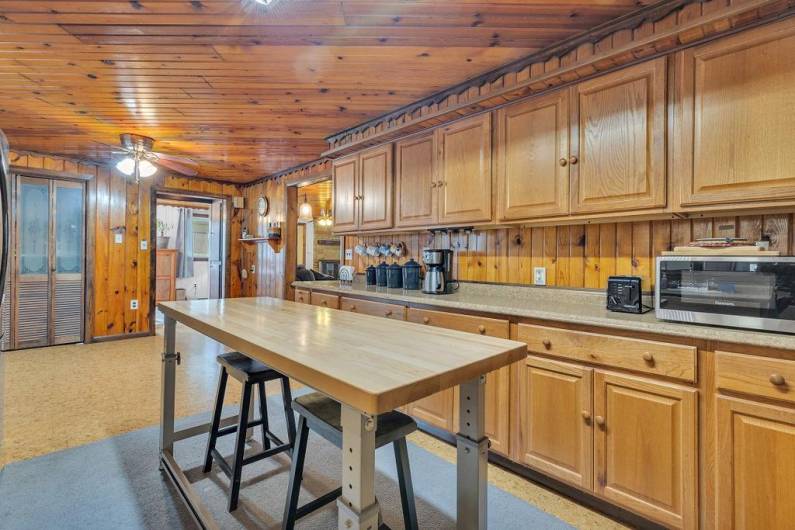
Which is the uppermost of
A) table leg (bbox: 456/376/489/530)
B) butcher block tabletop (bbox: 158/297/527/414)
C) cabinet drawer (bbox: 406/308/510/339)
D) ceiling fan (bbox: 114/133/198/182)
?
ceiling fan (bbox: 114/133/198/182)

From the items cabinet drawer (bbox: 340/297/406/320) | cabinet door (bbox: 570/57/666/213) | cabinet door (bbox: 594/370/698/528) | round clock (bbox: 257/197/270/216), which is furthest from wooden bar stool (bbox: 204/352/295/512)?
round clock (bbox: 257/197/270/216)

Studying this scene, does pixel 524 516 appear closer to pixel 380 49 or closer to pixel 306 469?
pixel 306 469

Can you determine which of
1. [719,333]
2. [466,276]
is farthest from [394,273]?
[719,333]

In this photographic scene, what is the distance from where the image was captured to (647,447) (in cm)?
153

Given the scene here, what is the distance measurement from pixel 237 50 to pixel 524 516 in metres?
2.81

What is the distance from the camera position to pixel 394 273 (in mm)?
3109

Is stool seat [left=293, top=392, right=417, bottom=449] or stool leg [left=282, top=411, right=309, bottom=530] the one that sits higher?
stool seat [left=293, top=392, right=417, bottom=449]

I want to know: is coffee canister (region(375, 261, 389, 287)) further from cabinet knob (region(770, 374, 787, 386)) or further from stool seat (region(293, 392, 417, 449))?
cabinet knob (region(770, 374, 787, 386))

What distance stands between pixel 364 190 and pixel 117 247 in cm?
367

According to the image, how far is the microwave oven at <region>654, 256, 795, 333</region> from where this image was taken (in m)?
1.32

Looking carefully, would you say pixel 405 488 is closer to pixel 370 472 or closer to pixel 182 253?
pixel 370 472

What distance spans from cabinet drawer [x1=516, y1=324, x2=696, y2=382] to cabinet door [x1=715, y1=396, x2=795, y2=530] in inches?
6.7

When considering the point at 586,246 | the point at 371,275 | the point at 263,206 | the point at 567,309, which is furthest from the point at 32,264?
the point at 586,246

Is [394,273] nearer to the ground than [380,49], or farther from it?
nearer to the ground
